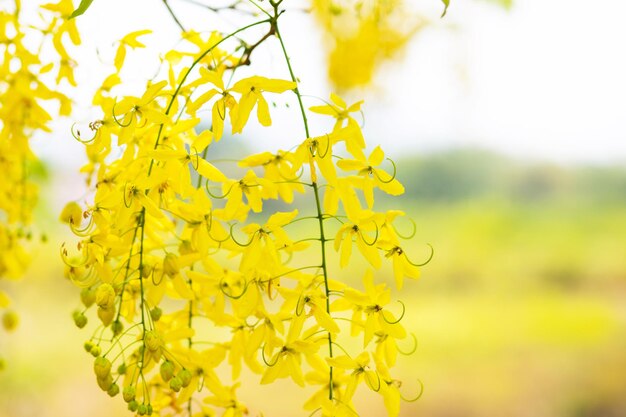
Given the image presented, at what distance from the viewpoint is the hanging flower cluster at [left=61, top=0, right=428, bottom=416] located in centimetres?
61

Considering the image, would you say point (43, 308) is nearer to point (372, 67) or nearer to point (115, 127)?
point (372, 67)

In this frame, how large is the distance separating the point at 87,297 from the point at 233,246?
0.44ft

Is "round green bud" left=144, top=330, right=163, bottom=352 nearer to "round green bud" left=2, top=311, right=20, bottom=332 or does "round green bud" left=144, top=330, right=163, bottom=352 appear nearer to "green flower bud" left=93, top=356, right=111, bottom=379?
"green flower bud" left=93, top=356, right=111, bottom=379

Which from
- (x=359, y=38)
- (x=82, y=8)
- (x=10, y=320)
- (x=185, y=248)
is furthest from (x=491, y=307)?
(x=82, y=8)

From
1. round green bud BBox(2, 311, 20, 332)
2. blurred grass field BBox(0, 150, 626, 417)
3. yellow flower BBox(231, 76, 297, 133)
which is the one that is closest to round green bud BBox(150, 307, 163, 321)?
yellow flower BBox(231, 76, 297, 133)

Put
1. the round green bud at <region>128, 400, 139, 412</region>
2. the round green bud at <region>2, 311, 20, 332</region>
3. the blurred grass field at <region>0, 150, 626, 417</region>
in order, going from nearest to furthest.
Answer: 1. the round green bud at <region>128, 400, 139, 412</region>
2. the round green bud at <region>2, 311, 20, 332</region>
3. the blurred grass field at <region>0, 150, 626, 417</region>

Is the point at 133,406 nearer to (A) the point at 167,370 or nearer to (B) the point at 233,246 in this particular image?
(A) the point at 167,370

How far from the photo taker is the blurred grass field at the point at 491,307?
11.9ft

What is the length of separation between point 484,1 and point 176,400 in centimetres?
62

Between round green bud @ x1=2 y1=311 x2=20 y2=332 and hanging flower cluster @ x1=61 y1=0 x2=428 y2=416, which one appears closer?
hanging flower cluster @ x1=61 y1=0 x2=428 y2=416

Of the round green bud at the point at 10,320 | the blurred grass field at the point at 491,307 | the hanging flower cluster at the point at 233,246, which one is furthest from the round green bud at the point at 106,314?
the blurred grass field at the point at 491,307

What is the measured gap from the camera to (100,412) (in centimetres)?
340

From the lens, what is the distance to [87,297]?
662 mm

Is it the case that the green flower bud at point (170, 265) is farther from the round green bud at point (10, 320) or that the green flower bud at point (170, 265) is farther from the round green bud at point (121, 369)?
the round green bud at point (10, 320)
